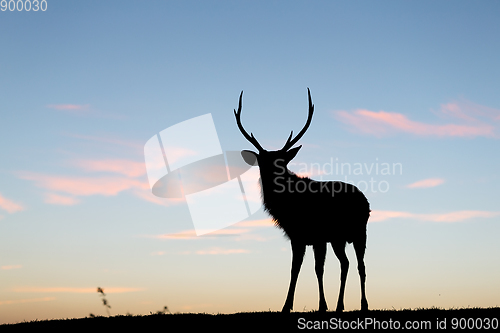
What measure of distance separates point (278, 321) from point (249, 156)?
183 inches

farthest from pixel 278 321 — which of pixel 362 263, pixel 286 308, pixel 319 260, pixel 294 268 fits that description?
pixel 362 263

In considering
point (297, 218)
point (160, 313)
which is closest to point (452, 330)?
point (297, 218)

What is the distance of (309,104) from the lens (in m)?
15.7

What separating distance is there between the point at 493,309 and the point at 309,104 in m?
6.75

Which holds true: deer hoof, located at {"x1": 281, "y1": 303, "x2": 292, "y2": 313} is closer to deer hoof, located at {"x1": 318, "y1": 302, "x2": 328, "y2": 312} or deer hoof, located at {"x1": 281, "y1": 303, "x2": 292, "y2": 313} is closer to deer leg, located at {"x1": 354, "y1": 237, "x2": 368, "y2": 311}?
deer hoof, located at {"x1": 318, "y1": 302, "x2": 328, "y2": 312}

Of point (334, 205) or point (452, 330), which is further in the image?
point (334, 205)

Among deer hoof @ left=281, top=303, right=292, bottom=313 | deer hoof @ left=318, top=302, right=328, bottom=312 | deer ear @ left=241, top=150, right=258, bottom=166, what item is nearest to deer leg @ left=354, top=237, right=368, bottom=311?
deer hoof @ left=318, top=302, right=328, bottom=312

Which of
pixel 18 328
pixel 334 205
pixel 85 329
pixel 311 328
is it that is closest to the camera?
pixel 311 328

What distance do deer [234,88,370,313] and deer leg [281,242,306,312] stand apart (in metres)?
0.03

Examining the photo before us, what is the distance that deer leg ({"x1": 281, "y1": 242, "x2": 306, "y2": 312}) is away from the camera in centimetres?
1277

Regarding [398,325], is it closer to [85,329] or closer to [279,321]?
[279,321]

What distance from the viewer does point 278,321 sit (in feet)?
35.4

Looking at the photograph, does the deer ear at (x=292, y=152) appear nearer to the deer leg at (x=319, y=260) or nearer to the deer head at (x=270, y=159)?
the deer head at (x=270, y=159)

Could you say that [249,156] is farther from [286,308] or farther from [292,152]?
[286,308]
